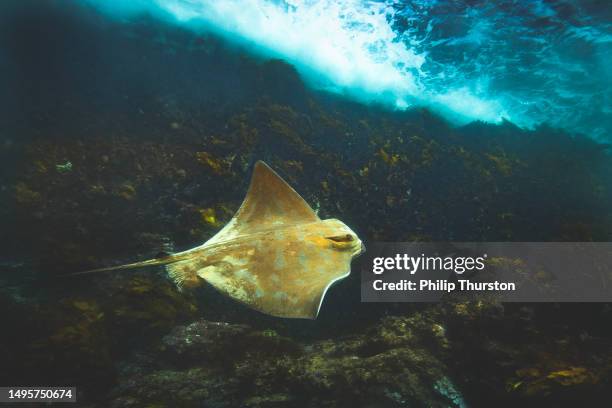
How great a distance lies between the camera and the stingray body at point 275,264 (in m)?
2.90

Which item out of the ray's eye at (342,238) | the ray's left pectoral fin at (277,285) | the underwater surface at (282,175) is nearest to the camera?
the ray's left pectoral fin at (277,285)

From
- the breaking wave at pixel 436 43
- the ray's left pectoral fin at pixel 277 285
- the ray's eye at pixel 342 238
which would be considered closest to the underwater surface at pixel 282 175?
the breaking wave at pixel 436 43

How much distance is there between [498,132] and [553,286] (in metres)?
13.7

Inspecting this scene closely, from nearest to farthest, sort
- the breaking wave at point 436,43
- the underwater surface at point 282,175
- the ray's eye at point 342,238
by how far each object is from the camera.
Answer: the underwater surface at point 282,175, the ray's eye at point 342,238, the breaking wave at point 436,43

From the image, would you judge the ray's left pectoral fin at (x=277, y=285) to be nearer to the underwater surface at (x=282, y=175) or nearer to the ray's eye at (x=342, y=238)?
the ray's eye at (x=342, y=238)

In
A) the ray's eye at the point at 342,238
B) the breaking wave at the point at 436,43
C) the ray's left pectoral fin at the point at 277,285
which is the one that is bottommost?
the ray's left pectoral fin at the point at 277,285

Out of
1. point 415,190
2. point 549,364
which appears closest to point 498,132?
point 415,190

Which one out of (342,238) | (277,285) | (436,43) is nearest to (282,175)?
(342,238)

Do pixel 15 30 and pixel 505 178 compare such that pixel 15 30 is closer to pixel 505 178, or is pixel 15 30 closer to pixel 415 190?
pixel 415 190

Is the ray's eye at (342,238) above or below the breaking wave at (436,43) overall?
below

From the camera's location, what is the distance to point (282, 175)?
692 cm

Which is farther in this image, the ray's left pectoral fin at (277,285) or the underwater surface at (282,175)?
the underwater surface at (282,175)

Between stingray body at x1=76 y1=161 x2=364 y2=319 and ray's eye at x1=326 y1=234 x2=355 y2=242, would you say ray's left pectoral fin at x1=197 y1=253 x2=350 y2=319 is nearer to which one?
stingray body at x1=76 y1=161 x2=364 y2=319

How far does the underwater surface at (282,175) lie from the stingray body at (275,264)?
3.15 feet
